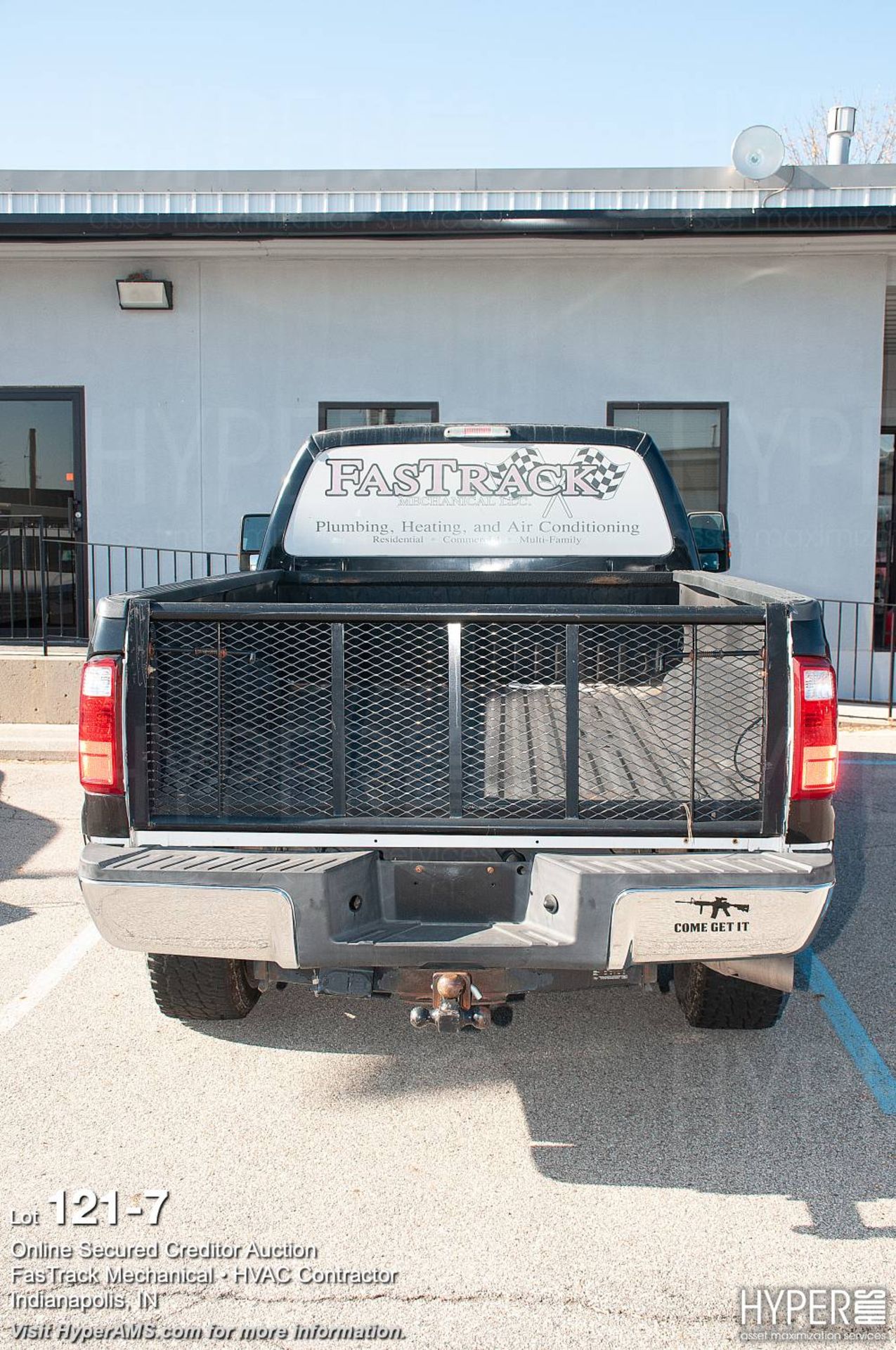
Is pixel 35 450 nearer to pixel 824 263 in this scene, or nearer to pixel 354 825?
pixel 824 263

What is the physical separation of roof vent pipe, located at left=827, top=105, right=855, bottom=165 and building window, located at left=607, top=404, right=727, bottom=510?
3400 mm

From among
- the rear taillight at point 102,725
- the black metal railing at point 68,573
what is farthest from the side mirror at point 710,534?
the black metal railing at point 68,573

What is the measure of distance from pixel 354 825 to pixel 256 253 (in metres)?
8.98

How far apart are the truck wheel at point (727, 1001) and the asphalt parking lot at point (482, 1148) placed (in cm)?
10

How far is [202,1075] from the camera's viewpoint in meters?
3.55

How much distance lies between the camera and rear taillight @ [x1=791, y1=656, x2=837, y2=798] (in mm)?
2924

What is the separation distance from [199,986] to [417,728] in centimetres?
123

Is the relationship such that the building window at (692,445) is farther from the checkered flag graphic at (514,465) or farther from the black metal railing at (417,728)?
the black metal railing at (417,728)

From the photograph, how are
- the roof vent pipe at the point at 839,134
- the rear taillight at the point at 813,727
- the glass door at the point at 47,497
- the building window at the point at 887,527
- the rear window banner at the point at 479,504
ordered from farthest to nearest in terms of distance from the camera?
the building window at the point at 887,527 < the roof vent pipe at the point at 839,134 < the glass door at the point at 47,497 < the rear window banner at the point at 479,504 < the rear taillight at the point at 813,727

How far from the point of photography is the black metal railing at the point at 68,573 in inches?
420

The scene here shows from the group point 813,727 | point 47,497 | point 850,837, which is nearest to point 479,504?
point 813,727

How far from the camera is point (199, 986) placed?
12.0 ft

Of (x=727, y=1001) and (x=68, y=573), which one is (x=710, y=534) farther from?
(x=68, y=573)

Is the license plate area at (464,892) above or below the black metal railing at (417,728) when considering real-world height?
below
